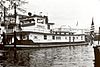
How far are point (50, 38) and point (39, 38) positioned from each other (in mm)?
3460

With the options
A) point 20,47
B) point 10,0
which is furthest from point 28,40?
point 10,0

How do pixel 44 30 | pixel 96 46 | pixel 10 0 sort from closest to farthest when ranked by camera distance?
pixel 96 46
pixel 10 0
pixel 44 30

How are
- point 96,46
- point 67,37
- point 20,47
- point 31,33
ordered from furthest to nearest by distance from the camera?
point 67,37
point 31,33
point 20,47
point 96,46

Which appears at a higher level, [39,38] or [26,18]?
[26,18]

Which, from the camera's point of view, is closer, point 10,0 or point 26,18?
point 10,0

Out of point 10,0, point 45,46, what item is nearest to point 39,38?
A: point 45,46

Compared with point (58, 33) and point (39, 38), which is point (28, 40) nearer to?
point (39, 38)

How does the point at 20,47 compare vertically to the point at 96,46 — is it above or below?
below

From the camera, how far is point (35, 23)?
2031 inches

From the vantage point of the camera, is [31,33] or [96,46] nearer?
[96,46]

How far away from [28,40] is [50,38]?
8421mm

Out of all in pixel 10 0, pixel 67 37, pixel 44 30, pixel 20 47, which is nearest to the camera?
pixel 10 0

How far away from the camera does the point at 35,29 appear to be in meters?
49.8

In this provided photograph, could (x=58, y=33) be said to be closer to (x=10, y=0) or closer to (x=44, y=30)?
(x=44, y=30)
